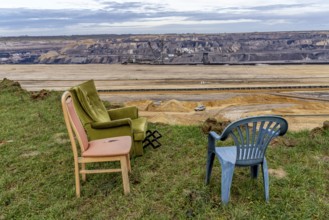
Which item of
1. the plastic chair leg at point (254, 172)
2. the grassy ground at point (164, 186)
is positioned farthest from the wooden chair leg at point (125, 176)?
the plastic chair leg at point (254, 172)

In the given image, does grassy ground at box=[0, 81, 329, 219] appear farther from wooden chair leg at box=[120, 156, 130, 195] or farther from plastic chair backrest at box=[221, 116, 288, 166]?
plastic chair backrest at box=[221, 116, 288, 166]

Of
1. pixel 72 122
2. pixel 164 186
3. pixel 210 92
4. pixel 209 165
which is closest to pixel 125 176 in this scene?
pixel 164 186

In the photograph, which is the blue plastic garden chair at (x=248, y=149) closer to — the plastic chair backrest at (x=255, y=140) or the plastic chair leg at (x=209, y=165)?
the plastic chair backrest at (x=255, y=140)

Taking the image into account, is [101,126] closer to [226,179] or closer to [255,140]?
[226,179]

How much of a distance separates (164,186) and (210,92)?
7.58 metres

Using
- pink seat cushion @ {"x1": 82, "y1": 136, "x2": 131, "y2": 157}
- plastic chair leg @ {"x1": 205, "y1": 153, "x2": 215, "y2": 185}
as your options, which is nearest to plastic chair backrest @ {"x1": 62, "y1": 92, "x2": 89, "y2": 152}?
pink seat cushion @ {"x1": 82, "y1": 136, "x2": 131, "y2": 157}

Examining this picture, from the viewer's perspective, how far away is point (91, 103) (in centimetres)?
441

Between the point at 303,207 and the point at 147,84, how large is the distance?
32.0 feet

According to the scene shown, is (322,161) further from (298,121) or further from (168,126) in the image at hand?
(298,121)

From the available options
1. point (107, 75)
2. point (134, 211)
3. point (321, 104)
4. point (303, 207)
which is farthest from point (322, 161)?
point (107, 75)

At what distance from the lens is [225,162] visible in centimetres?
265

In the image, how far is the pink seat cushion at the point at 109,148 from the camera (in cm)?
289

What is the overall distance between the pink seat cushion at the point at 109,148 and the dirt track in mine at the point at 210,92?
289cm

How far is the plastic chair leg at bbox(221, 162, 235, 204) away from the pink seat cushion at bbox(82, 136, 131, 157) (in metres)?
0.91
